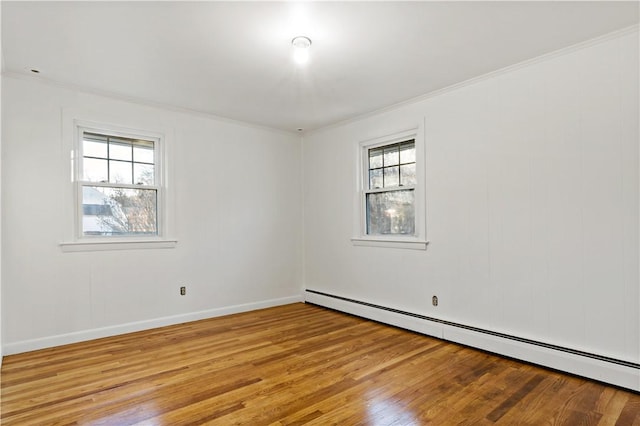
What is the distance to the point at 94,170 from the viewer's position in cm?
→ 387

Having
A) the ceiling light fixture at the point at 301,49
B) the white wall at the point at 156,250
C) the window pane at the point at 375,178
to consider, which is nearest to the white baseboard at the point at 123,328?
the white wall at the point at 156,250

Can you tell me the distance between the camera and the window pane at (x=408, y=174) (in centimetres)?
415

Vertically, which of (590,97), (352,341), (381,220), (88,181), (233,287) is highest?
(590,97)

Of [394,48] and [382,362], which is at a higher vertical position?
[394,48]

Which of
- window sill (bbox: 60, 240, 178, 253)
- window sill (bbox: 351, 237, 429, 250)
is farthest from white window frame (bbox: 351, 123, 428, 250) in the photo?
window sill (bbox: 60, 240, 178, 253)

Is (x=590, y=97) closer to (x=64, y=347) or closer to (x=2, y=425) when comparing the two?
(x=2, y=425)

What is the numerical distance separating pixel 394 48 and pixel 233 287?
11.2 feet

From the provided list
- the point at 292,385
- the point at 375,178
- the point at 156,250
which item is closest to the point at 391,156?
the point at 375,178

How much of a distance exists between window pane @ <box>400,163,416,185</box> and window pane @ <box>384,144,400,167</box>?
0.15 m

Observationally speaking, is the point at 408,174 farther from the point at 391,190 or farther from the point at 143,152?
the point at 143,152

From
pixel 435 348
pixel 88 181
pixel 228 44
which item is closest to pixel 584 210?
pixel 435 348

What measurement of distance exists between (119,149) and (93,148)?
0.25 meters

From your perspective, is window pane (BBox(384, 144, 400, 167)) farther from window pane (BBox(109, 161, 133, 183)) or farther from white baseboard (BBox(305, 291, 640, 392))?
window pane (BBox(109, 161, 133, 183))

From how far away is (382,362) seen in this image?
3.07 m
